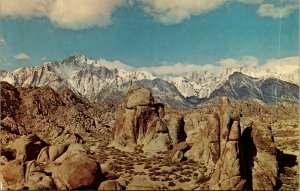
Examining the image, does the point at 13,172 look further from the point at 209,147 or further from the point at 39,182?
the point at 209,147

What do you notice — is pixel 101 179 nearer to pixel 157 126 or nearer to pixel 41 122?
pixel 157 126

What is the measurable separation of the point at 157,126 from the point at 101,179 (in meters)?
18.4

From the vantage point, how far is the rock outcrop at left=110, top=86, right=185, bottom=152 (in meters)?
54.1

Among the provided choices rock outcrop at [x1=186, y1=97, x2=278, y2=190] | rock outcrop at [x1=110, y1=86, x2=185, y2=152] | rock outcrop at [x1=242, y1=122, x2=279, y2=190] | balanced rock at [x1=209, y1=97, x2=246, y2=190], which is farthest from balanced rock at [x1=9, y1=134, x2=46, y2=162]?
rock outcrop at [x1=242, y1=122, x2=279, y2=190]

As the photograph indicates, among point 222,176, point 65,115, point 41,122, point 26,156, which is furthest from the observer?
point 65,115

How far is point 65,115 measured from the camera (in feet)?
504

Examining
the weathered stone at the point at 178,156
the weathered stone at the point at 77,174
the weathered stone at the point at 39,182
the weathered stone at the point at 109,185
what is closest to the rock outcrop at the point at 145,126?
the weathered stone at the point at 178,156

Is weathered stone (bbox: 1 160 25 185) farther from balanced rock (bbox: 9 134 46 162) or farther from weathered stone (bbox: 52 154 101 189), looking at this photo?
weathered stone (bbox: 52 154 101 189)

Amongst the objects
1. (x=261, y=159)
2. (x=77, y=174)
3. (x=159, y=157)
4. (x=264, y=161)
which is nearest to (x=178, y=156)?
(x=159, y=157)

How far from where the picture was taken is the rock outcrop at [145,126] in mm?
54094

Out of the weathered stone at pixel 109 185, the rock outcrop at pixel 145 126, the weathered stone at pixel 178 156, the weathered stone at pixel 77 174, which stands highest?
the rock outcrop at pixel 145 126

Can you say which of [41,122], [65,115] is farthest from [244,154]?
[65,115]

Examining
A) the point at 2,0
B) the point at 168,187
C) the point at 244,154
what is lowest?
the point at 168,187

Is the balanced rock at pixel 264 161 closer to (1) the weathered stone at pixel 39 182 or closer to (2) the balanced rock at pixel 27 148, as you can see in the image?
A: (1) the weathered stone at pixel 39 182
